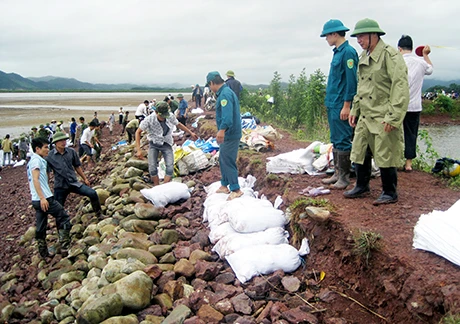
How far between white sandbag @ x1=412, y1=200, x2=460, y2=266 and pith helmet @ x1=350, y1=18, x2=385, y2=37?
1.69 metres

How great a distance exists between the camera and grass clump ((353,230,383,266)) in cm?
297

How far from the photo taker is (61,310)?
12.6 ft

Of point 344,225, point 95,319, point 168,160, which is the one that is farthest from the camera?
point 168,160

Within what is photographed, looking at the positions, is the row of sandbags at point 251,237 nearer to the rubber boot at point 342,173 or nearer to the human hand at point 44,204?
the rubber boot at point 342,173

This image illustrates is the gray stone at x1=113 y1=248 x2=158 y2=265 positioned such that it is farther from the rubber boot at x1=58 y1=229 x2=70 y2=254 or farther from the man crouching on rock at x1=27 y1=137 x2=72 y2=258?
the rubber boot at x1=58 y1=229 x2=70 y2=254

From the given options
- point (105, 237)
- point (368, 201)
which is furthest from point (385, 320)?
point (105, 237)

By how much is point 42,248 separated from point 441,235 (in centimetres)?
545


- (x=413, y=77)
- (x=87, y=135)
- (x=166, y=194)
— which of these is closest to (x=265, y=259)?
(x=166, y=194)

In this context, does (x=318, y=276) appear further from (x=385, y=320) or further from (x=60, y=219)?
(x=60, y=219)

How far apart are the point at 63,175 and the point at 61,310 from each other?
2.32 meters

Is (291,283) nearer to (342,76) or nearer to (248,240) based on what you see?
(248,240)

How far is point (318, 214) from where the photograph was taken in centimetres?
348

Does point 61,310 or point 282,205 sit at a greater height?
point 282,205

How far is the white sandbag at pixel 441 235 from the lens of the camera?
8.30ft
